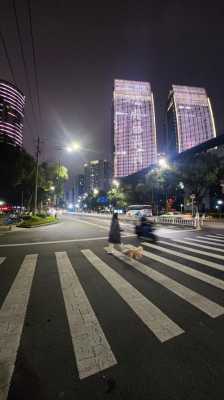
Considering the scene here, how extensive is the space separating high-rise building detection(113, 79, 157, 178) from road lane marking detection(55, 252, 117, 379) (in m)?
152

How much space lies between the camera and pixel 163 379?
231cm

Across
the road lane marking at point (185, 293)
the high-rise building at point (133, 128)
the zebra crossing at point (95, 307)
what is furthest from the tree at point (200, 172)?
the high-rise building at point (133, 128)

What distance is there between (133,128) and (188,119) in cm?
4208

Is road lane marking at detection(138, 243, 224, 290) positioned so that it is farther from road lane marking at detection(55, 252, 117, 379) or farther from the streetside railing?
the streetside railing

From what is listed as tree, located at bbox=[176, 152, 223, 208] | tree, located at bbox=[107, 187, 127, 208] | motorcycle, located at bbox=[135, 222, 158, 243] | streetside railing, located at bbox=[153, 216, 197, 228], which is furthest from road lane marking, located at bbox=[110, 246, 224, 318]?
tree, located at bbox=[107, 187, 127, 208]

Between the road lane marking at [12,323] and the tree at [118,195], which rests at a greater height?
the tree at [118,195]

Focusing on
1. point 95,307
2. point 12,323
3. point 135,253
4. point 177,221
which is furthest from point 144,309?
point 177,221

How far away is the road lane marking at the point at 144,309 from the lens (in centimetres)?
322

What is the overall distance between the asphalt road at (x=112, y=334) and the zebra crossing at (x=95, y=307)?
0.6 inches

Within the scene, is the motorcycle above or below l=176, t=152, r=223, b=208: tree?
below

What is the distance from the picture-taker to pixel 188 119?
519ft

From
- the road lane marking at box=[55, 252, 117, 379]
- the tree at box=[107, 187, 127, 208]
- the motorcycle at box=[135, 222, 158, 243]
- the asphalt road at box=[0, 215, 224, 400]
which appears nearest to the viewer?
the asphalt road at box=[0, 215, 224, 400]

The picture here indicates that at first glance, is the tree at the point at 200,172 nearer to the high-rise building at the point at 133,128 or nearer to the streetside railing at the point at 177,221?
the streetside railing at the point at 177,221

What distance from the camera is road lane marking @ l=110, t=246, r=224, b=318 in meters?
3.90
